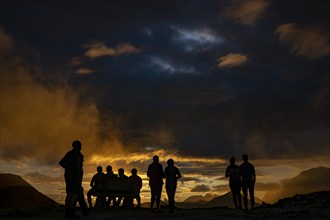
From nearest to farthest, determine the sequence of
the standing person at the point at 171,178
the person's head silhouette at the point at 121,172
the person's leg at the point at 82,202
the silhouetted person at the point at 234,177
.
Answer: the person's leg at the point at 82,202, the standing person at the point at 171,178, the silhouetted person at the point at 234,177, the person's head silhouette at the point at 121,172

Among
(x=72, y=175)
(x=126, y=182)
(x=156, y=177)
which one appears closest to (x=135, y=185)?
(x=126, y=182)

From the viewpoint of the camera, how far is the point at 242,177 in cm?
1962

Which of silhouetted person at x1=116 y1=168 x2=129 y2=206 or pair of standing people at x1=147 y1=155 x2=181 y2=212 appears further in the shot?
silhouetted person at x1=116 y1=168 x2=129 y2=206

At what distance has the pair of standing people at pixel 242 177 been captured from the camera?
19.5m

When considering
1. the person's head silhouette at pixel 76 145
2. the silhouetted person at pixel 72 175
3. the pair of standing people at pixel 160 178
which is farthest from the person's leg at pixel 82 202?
the pair of standing people at pixel 160 178

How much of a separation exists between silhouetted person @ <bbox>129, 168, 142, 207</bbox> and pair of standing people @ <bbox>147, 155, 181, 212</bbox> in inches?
91.1

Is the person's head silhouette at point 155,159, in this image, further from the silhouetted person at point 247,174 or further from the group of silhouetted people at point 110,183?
the silhouetted person at point 247,174

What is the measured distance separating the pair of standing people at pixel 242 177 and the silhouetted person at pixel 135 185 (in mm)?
4353

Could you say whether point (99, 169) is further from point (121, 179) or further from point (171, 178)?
point (171, 178)

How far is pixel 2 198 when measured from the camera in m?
42.8

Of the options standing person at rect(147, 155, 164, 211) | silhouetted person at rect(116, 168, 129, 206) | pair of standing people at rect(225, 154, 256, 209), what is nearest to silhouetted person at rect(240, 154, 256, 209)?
pair of standing people at rect(225, 154, 256, 209)

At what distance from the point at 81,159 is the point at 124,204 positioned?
27.4 feet

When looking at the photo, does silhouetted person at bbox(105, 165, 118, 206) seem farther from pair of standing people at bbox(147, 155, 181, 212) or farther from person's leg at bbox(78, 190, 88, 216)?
person's leg at bbox(78, 190, 88, 216)

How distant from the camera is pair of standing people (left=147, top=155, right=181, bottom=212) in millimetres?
19359
